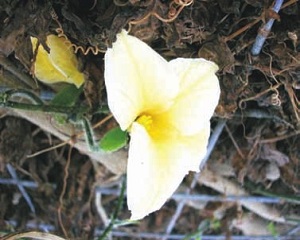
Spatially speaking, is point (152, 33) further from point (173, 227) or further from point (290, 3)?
point (173, 227)

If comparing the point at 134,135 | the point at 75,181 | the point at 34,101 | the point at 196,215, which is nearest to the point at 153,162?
the point at 134,135

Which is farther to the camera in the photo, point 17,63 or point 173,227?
point 173,227

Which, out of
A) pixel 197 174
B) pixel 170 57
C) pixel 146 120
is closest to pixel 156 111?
pixel 146 120

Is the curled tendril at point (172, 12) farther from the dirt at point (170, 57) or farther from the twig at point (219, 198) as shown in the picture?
the twig at point (219, 198)

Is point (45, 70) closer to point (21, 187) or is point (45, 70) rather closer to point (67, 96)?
point (67, 96)

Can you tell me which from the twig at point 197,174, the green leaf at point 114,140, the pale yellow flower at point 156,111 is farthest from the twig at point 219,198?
the pale yellow flower at point 156,111
